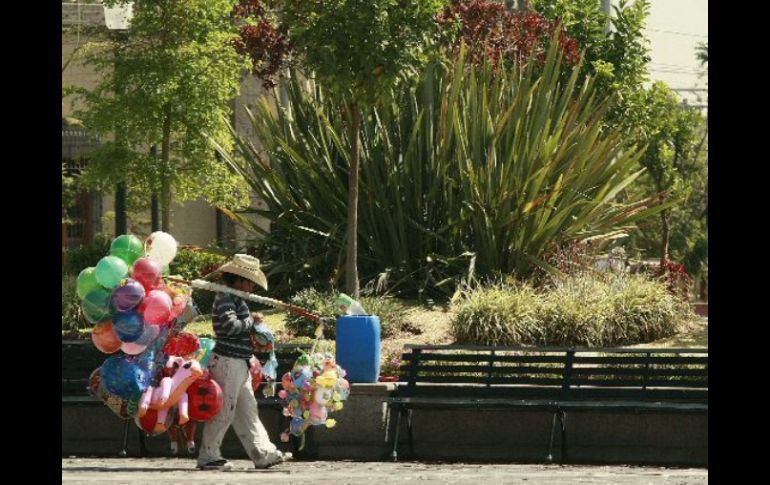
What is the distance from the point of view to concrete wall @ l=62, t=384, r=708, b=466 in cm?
1334

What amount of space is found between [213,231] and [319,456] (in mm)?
30223

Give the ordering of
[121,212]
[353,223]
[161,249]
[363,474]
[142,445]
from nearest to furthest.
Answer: [363,474], [161,249], [142,445], [353,223], [121,212]

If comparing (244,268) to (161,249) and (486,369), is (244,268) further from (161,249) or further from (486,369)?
(486,369)

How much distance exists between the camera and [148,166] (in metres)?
28.5

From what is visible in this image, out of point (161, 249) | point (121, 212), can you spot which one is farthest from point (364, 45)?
point (121, 212)

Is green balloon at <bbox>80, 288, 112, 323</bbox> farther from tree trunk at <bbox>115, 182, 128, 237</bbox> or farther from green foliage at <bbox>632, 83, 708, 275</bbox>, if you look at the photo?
tree trunk at <bbox>115, 182, 128, 237</bbox>

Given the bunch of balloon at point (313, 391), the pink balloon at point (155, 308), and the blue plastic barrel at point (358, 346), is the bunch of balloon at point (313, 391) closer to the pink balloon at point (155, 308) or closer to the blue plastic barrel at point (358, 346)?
the blue plastic barrel at point (358, 346)

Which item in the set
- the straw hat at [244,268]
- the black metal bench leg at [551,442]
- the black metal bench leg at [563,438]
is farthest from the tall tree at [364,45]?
A: the straw hat at [244,268]

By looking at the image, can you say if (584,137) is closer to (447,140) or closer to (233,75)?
(447,140)

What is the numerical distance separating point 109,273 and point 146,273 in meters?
0.26

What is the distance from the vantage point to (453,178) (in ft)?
72.0

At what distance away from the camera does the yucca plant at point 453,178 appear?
21203 mm
